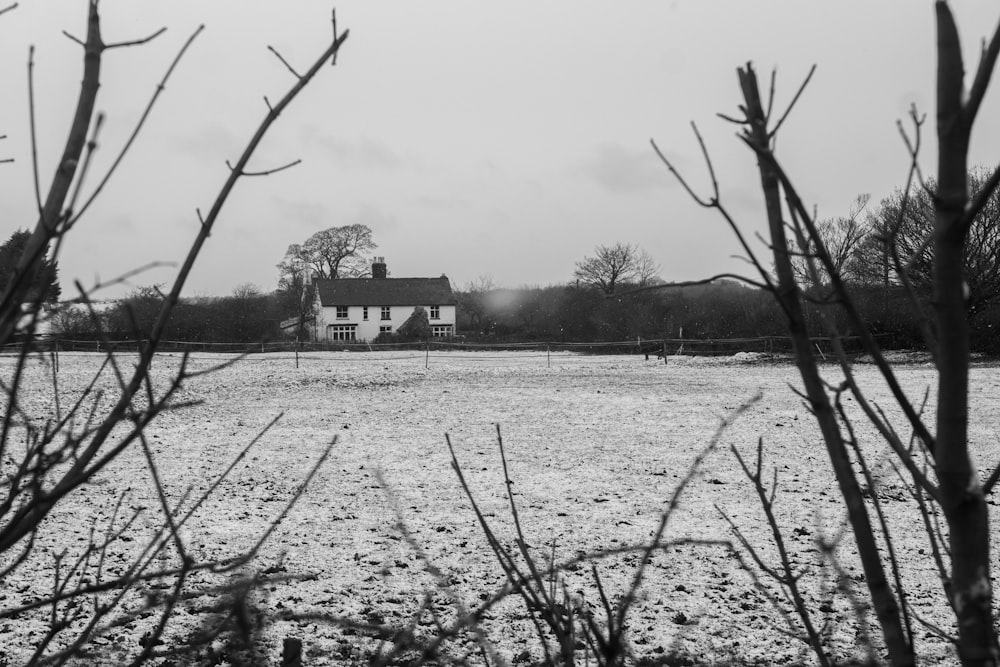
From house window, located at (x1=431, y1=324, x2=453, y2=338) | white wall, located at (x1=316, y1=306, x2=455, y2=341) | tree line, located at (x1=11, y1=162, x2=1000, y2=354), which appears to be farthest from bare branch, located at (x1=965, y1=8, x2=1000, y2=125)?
white wall, located at (x1=316, y1=306, x2=455, y2=341)

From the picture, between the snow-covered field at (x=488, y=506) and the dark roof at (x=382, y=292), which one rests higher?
the dark roof at (x=382, y=292)

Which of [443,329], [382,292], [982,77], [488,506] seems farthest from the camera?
[382,292]

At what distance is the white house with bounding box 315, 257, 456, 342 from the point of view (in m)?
53.0

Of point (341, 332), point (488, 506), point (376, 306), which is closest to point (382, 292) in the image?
point (376, 306)

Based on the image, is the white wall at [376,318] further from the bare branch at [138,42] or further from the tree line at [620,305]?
the bare branch at [138,42]

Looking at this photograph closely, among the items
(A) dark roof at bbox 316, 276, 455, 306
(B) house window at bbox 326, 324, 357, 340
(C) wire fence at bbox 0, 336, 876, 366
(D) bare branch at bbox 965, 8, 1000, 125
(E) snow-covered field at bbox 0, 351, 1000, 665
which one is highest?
(A) dark roof at bbox 316, 276, 455, 306

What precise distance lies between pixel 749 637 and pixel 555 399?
1068cm

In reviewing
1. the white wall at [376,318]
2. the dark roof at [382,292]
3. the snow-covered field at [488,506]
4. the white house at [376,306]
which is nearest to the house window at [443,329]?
the white house at [376,306]

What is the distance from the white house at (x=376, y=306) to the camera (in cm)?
5303

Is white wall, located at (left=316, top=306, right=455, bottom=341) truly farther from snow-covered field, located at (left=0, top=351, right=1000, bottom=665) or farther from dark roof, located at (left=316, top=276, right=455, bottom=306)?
snow-covered field, located at (left=0, top=351, right=1000, bottom=665)

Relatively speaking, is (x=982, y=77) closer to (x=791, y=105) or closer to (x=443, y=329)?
(x=791, y=105)

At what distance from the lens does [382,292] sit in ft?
177

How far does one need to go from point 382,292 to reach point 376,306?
3.72 feet

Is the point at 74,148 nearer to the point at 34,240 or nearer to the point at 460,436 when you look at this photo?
the point at 34,240
